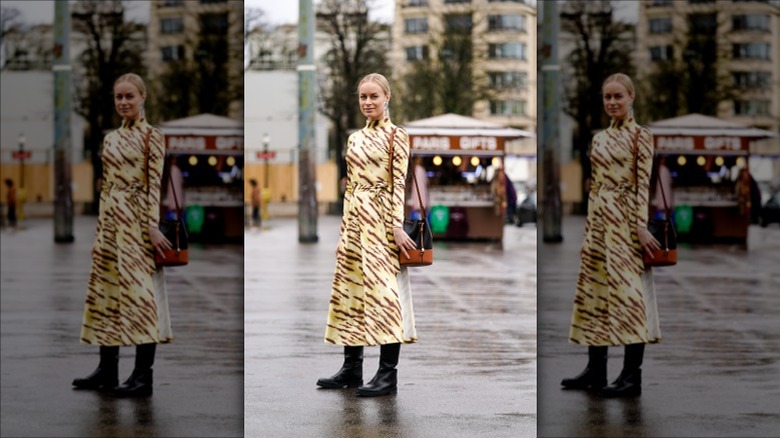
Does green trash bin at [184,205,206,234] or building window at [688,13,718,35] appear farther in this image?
building window at [688,13,718,35]

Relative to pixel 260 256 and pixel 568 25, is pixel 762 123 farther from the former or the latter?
pixel 260 256

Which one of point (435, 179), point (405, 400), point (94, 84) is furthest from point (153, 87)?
point (435, 179)

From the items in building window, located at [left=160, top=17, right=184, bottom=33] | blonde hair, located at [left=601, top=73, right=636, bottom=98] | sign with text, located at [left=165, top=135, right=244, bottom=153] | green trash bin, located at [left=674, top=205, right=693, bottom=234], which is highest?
building window, located at [left=160, top=17, right=184, bottom=33]

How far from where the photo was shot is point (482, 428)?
623 cm

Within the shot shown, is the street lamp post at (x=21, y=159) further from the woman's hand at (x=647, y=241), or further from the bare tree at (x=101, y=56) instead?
the woman's hand at (x=647, y=241)

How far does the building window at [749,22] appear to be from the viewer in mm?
19919

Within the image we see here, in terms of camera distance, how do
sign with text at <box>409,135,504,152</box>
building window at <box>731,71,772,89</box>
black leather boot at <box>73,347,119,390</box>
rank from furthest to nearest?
1. sign with text at <box>409,135,504,152</box>
2. building window at <box>731,71,772,89</box>
3. black leather boot at <box>73,347,119,390</box>

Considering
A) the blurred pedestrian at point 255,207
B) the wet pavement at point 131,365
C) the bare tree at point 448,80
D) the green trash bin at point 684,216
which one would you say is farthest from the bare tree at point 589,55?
the bare tree at point 448,80

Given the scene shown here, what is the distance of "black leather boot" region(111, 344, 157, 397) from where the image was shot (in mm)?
6902

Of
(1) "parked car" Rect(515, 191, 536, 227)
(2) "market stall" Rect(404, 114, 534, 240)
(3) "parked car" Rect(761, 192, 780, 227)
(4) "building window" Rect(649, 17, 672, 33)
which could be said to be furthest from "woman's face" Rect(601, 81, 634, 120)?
(1) "parked car" Rect(515, 191, 536, 227)

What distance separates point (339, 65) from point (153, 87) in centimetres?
4326

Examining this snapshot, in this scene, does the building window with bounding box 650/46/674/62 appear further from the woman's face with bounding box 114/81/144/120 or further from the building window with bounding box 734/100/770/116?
the woman's face with bounding box 114/81/144/120

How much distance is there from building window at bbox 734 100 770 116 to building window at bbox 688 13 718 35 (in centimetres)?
143

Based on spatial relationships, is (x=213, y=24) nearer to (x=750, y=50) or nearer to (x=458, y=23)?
(x=750, y=50)
